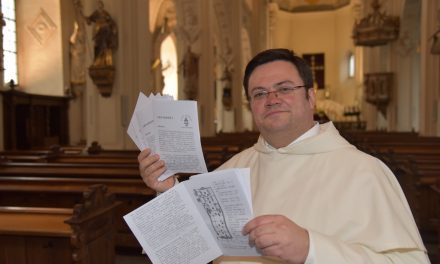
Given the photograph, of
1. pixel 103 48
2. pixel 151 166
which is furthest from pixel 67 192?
pixel 103 48

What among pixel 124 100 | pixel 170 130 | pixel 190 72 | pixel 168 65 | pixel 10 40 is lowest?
pixel 170 130

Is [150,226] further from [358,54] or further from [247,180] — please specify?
[358,54]

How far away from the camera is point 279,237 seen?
5.33ft

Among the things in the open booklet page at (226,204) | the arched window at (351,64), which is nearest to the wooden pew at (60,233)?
the open booklet page at (226,204)

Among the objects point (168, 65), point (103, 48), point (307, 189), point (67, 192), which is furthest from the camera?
point (168, 65)

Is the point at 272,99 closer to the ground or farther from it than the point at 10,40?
closer to the ground

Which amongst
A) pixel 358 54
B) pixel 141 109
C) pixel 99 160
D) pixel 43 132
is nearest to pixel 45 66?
pixel 43 132

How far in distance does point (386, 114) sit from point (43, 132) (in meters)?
13.5

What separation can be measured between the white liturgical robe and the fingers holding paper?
0.06 m

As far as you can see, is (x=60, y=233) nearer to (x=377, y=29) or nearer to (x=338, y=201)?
(x=338, y=201)

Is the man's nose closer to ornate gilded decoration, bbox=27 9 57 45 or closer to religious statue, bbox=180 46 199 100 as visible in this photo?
religious statue, bbox=180 46 199 100

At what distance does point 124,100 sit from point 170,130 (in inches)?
369

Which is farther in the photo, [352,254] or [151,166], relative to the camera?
[151,166]

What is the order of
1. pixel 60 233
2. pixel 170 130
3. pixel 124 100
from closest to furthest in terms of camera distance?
pixel 170 130, pixel 60 233, pixel 124 100
